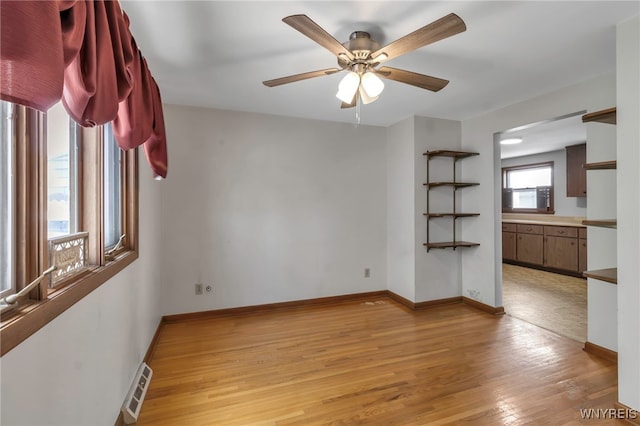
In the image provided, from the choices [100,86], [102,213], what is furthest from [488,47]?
[102,213]

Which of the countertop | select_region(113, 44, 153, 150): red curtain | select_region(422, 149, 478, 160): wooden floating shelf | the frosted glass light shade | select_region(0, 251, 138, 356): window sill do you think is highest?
the frosted glass light shade

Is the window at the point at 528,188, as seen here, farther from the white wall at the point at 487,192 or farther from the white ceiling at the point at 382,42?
the white ceiling at the point at 382,42

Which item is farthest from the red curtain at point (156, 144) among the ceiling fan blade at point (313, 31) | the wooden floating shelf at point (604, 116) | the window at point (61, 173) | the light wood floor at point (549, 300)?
the light wood floor at point (549, 300)

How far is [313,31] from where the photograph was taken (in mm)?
1399

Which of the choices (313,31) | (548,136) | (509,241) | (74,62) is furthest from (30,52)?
(509,241)

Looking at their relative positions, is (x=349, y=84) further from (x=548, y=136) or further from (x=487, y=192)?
(x=548, y=136)

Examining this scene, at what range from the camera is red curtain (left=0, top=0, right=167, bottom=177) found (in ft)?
1.87

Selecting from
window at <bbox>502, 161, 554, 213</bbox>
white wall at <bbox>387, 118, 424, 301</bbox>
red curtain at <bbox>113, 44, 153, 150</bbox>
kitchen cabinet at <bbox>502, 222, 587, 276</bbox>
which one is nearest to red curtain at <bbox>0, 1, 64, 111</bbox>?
red curtain at <bbox>113, 44, 153, 150</bbox>

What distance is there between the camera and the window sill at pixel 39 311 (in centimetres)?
75

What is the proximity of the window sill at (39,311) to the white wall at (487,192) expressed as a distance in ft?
12.3

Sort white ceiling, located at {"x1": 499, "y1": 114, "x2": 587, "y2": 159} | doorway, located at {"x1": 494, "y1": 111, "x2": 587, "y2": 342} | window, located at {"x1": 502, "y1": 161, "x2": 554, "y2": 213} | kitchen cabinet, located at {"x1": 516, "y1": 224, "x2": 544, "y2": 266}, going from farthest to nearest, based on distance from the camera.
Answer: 1. window, located at {"x1": 502, "y1": 161, "x2": 554, "y2": 213}
2. kitchen cabinet, located at {"x1": 516, "y1": 224, "x2": 544, "y2": 266}
3. white ceiling, located at {"x1": 499, "y1": 114, "x2": 587, "y2": 159}
4. doorway, located at {"x1": 494, "y1": 111, "x2": 587, "y2": 342}

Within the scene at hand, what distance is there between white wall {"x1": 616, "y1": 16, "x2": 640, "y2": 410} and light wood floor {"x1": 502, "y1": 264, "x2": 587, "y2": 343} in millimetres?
1077

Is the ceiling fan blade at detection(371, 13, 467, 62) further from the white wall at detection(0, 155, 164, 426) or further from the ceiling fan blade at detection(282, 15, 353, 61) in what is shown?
the white wall at detection(0, 155, 164, 426)

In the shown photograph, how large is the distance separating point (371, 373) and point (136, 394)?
5.30ft
